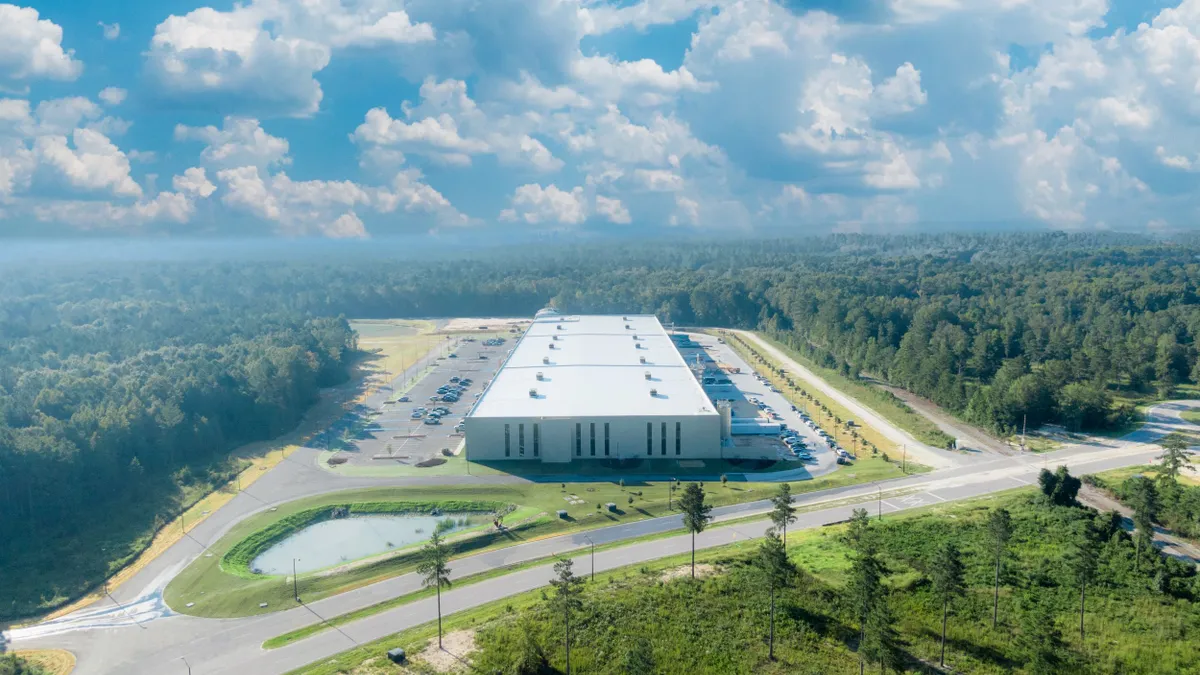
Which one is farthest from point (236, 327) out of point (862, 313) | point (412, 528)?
point (862, 313)

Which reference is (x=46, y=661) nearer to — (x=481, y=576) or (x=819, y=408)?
(x=481, y=576)

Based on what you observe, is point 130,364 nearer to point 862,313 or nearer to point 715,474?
point 715,474

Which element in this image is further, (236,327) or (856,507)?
(236,327)

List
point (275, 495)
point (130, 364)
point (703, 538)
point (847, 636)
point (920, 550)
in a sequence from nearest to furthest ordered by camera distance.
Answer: point (847, 636) < point (920, 550) < point (703, 538) < point (275, 495) < point (130, 364)

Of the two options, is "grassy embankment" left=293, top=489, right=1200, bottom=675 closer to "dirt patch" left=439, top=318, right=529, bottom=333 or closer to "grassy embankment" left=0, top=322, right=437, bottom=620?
"grassy embankment" left=0, top=322, right=437, bottom=620

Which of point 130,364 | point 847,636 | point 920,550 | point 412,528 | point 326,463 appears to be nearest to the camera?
point 847,636

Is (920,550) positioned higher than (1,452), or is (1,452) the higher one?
(1,452)

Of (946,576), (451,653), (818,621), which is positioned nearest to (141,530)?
(451,653)

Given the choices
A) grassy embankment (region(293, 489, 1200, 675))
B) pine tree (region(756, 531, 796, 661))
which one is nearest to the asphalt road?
grassy embankment (region(293, 489, 1200, 675))
